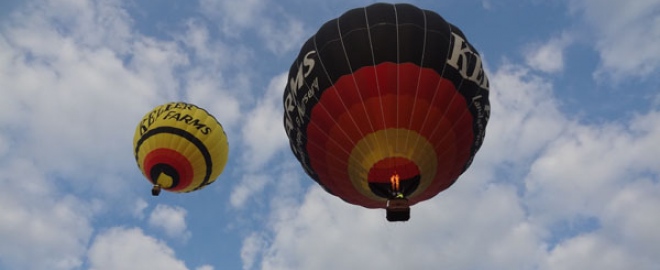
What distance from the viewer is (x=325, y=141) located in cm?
1294

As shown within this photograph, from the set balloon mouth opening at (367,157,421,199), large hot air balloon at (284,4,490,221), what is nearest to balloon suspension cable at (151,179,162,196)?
large hot air balloon at (284,4,490,221)

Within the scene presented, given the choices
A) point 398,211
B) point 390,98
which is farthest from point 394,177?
point 390,98

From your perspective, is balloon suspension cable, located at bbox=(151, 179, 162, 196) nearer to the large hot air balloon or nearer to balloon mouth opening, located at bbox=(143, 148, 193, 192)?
balloon mouth opening, located at bbox=(143, 148, 193, 192)

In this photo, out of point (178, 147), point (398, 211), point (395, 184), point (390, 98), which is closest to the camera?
point (398, 211)

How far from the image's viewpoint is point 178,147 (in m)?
19.5

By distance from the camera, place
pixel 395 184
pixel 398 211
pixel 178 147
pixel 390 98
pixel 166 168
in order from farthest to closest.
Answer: pixel 178 147 → pixel 166 168 → pixel 395 184 → pixel 390 98 → pixel 398 211

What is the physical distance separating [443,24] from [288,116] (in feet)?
14.6

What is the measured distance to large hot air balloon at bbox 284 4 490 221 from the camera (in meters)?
12.1

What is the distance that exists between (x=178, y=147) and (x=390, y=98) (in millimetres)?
10136

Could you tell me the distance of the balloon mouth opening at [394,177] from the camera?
12258 mm

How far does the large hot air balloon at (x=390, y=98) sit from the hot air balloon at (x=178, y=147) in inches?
310

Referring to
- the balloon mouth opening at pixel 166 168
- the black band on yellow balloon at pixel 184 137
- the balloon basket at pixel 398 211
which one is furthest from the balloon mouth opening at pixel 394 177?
the black band on yellow balloon at pixel 184 137

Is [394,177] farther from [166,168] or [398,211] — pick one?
[166,168]

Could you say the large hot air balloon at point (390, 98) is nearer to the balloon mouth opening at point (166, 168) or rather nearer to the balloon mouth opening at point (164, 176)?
the balloon mouth opening at point (166, 168)
